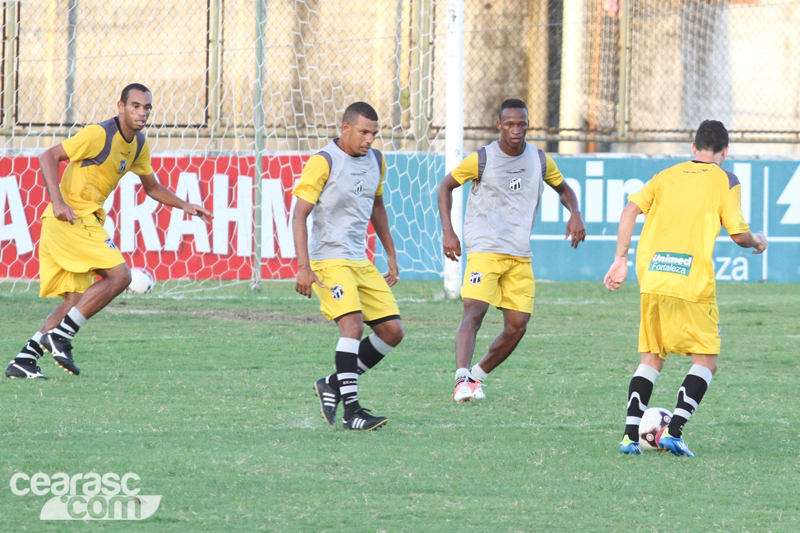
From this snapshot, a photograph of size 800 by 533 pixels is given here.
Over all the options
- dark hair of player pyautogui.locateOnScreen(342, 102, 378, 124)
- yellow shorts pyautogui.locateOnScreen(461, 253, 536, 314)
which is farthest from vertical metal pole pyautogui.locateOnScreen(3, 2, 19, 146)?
dark hair of player pyautogui.locateOnScreen(342, 102, 378, 124)

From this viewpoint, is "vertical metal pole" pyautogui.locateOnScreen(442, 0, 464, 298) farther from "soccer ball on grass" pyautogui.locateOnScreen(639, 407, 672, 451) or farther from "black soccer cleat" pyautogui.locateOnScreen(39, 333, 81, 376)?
"soccer ball on grass" pyautogui.locateOnScreen(639, 407, 672, 451)

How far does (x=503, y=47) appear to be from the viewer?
53.1ft

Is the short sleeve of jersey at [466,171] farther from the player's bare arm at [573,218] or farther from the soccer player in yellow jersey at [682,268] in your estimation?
the soccer player in yellow jersey at [682,268]

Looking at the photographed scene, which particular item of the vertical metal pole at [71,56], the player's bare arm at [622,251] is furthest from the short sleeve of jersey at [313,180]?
the vertical metal pole at [71,56]

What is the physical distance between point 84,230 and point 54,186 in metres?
0.44

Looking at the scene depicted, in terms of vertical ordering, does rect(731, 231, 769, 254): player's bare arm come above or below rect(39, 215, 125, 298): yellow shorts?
above

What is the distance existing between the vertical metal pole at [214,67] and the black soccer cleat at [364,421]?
364 inches

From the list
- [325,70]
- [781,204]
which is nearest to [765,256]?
[781,204]

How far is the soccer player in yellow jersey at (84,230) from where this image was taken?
645cm

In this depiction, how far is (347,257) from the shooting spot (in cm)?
529

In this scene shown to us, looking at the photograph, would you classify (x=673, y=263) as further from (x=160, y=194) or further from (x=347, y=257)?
(x=160, y=194)

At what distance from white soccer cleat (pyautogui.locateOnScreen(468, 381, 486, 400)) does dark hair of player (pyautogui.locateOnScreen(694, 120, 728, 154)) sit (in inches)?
73.3

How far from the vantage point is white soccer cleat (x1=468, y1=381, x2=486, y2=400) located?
5.86 meters

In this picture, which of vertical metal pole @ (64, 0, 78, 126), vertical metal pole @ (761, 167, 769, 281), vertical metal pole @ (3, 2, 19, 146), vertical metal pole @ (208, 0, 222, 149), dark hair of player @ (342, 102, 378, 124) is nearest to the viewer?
dark hair of player @ (342, 102, 378, 124)
